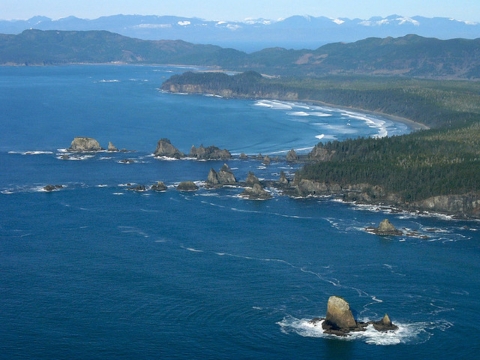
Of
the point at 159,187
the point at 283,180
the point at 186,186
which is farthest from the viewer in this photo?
the point at 283,180

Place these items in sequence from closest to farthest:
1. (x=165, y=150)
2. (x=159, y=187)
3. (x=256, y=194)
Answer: (x=256, y=194)
(x=159, y=187)
(x=165, y=150)

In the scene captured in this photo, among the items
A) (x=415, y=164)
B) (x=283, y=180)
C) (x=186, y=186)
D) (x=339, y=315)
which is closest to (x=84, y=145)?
(x=186, y=186)

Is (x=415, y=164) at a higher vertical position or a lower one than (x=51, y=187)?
higher

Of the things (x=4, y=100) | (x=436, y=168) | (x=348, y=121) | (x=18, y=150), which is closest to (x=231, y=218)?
(x=436, y=168)

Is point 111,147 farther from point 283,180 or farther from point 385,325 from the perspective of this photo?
point 385,325

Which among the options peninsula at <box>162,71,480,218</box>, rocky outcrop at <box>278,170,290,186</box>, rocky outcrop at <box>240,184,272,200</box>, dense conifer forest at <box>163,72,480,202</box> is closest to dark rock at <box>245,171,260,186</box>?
rocky outcrop at <box>278,170,290,186</box>

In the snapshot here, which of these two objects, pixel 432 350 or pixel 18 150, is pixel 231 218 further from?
pixel 18 150

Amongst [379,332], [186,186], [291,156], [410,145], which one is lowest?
[379,332]

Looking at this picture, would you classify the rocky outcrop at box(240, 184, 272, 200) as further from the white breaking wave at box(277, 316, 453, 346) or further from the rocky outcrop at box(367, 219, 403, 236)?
the white breaking wave at box(277, 316, 453, 346)
